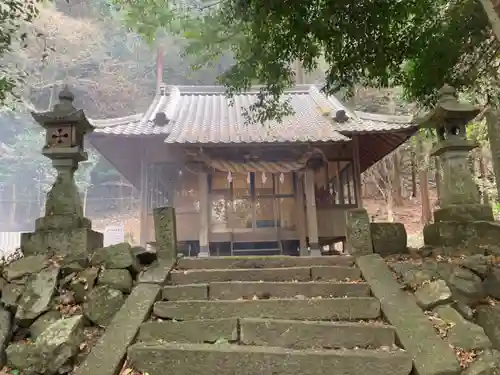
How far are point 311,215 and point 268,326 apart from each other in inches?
249

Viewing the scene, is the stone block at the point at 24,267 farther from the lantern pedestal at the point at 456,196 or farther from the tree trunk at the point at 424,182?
the tree trunk at the point at 424,182

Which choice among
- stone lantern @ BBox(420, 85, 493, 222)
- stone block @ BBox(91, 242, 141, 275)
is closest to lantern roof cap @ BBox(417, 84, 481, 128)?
stone lantern @ BBox(420, 85, 493, 222)

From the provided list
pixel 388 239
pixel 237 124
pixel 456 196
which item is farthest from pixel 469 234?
pixel 237 124

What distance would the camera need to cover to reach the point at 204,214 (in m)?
9.95

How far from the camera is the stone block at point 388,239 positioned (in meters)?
5.10

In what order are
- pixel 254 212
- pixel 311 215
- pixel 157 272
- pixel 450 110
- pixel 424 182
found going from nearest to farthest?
pixel 157 272
pixel 450 110
pixel 311 215
pixel 254 212
pixel 424 182

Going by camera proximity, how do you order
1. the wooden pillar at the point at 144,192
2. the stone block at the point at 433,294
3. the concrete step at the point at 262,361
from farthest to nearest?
1. the wooden pillar at the point at 144,192
2. the stone block at the point at 433,294
3. the concrete step at the point at 262,361

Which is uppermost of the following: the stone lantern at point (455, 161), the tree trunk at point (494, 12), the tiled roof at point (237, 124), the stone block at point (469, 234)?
the tiled roof at point (237, 124)

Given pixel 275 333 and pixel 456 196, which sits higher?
pixel 456 196

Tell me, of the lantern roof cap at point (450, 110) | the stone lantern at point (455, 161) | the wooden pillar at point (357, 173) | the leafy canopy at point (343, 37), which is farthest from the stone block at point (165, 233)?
the wooden pillar at point (357, 173)

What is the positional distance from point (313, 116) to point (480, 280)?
329 inches

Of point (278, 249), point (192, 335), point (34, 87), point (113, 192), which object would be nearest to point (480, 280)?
point (192, 335)

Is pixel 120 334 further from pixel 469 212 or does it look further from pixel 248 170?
pixel 248 170

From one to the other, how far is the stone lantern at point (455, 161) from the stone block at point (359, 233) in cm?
115
